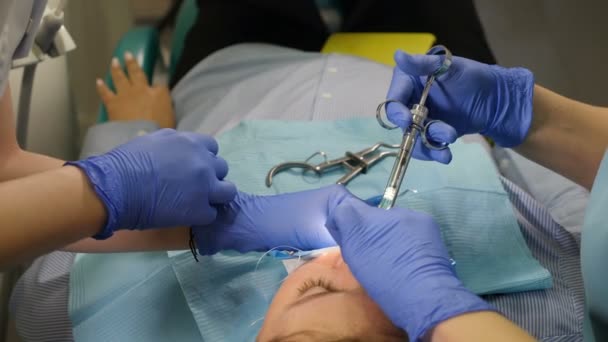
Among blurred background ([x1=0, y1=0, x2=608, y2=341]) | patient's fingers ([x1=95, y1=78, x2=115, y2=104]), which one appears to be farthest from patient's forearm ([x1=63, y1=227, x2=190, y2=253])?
blurred background ([x1=0, y1=0, x2=608, y2=341])

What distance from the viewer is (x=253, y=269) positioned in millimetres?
1087

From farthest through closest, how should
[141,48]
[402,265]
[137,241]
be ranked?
[141,48]
[137,241]
[402,265]

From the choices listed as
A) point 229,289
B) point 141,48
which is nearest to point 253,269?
point 229,289

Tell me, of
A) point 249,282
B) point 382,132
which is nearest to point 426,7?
point 382,132

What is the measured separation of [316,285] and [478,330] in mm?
269

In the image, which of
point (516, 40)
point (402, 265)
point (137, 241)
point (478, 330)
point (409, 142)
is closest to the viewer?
point (478, 330)

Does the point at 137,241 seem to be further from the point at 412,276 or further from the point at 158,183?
the point at 412,276

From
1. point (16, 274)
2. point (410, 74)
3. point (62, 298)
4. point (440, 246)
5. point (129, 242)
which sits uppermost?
point (410, 74)

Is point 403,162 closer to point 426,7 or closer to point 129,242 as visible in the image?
point 129,242

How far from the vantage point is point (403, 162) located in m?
0.96

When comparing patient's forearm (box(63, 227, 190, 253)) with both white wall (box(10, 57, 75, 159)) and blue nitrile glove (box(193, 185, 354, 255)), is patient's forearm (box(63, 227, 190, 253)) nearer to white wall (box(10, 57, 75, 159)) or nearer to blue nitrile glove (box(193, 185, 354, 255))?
blue nitrile glove (box(193, 185, 354, 255))

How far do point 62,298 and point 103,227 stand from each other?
1.16ft

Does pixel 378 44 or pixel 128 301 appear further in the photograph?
pixel 378 44

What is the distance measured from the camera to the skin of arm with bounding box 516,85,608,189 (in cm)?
111
